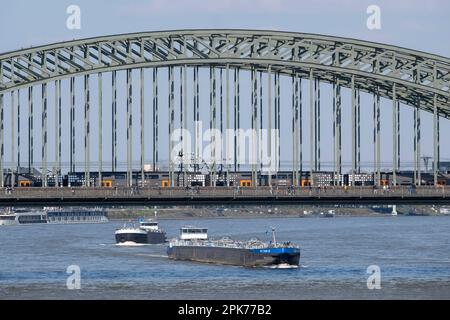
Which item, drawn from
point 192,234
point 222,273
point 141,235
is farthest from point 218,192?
point 141,235

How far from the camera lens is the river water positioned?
9675 centimetres

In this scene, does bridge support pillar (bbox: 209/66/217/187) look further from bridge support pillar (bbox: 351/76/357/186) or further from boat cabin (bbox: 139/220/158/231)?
boat cabin (bbox: 139/220/158/231)

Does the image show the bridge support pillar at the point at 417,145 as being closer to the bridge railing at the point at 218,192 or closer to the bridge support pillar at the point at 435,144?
the bridge support pillar at the point at 435,144

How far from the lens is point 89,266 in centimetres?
12275

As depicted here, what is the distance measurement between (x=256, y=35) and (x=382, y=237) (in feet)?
184

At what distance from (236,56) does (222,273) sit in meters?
17.7

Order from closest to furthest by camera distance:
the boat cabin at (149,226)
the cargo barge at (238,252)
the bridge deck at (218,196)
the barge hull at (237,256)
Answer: the bridge deck at (218,196), the barge hull at (237,256), the cargo barge at (238,252), the boat cabin at (149,226)

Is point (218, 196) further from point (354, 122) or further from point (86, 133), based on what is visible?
point (354, 122)

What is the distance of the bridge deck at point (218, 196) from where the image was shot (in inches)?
4245

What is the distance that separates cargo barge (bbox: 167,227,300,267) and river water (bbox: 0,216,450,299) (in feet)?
3.83

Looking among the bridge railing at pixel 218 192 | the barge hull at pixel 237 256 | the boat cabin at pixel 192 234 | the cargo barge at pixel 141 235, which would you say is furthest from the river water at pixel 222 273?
the bridge railing at pixel 218 192

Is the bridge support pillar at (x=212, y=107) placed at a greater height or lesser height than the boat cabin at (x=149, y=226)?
greater
